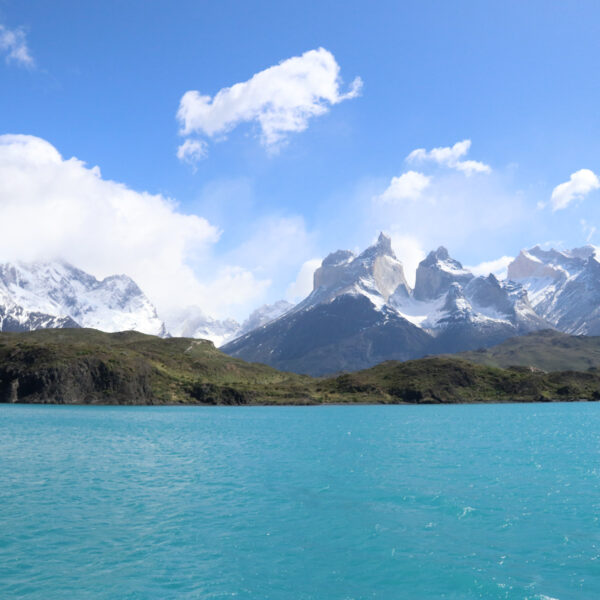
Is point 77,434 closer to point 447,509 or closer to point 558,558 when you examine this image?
point 447,509

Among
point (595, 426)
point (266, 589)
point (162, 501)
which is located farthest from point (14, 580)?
point (595, 426)

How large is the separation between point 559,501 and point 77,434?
8789cm

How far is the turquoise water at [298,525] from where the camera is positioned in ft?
90.6

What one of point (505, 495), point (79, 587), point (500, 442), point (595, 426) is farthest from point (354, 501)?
point (595, 426)

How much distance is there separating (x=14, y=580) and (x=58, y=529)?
9.40m

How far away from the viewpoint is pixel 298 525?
38.8 metres

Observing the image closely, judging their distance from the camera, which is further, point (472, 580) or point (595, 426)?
point (595, 426)

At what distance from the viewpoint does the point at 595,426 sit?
133 metres

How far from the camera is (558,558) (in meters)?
31.5

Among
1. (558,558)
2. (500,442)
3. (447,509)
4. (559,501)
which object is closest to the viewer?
(558,558)

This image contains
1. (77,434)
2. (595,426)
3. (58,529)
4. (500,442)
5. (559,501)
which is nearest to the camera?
(58,529)

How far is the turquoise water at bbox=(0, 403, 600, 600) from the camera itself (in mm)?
27609

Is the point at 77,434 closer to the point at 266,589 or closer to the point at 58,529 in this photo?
the point at 58,529

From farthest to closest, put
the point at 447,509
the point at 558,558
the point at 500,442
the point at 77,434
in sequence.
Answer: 1. the point at 77,434
2. the point at 500,442
3. the point at 447,509
4. the point at 558,558
